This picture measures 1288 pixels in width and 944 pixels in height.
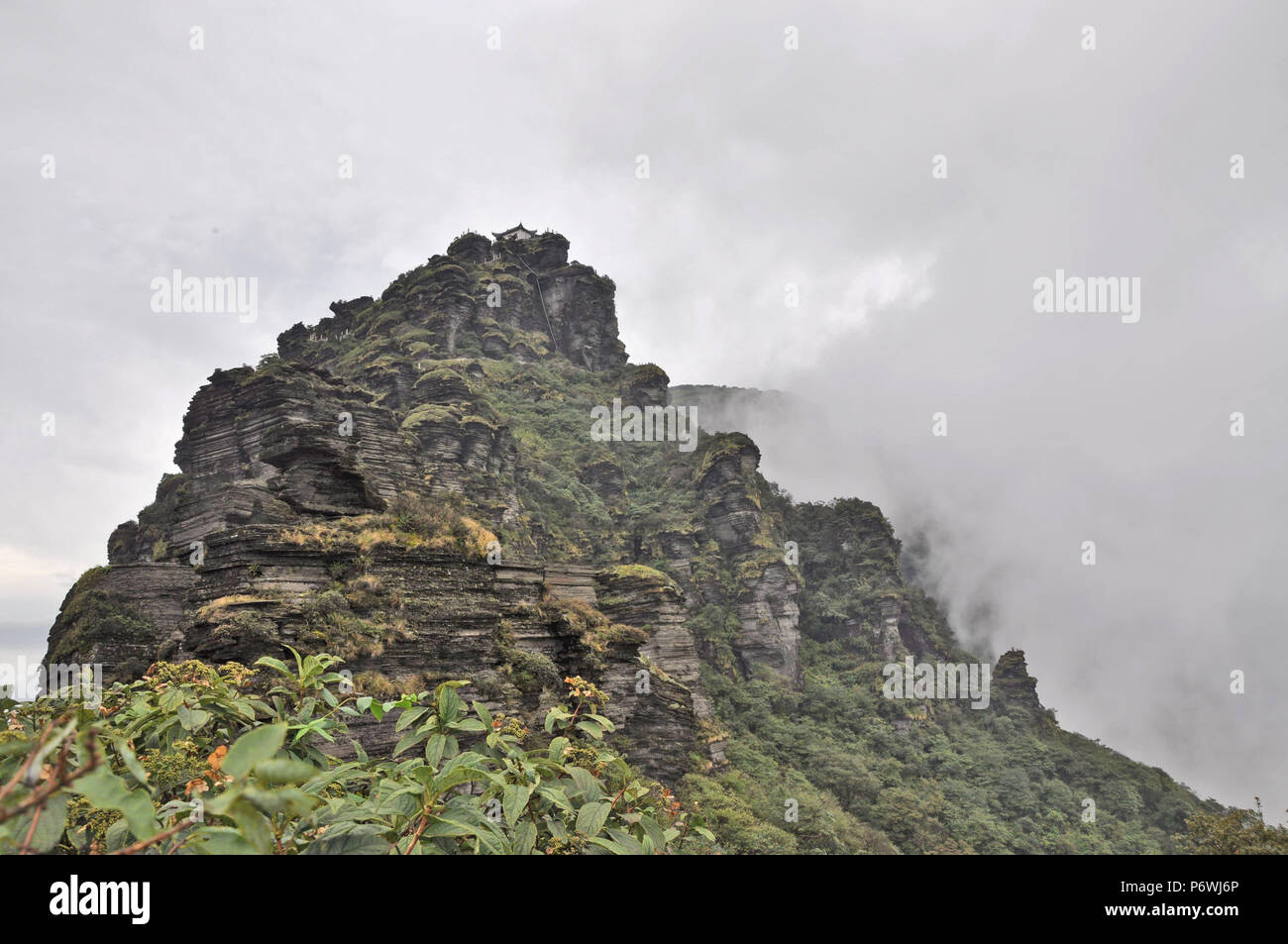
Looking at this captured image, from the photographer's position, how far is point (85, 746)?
1.06 m

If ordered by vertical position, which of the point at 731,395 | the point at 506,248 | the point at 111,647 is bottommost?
the point at 111,647

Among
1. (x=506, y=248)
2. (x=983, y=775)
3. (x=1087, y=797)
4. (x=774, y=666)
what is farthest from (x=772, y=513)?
(x=506, y=248)

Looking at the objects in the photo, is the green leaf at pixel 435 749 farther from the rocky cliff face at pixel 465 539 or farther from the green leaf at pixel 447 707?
the rocky cliff face at pixel 465 539

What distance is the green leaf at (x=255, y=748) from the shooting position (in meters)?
1.11

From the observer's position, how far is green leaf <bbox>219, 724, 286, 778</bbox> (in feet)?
3.64

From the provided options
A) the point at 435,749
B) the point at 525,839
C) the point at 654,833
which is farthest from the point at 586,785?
the point at 435,749

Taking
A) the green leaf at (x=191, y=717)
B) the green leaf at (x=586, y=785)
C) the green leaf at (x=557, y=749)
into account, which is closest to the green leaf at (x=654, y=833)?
the green leaf at (x=586, y=785)

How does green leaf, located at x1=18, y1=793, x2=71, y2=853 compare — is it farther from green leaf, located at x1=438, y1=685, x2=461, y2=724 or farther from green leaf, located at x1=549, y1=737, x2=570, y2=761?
green leaf, located at x1=549, y1=737, x2=570, y2=761

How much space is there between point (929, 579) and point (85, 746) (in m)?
99.5

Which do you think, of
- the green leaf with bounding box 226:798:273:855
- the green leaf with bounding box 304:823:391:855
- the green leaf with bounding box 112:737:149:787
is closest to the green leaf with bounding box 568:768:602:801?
the green leaf with bounding box 304:823:391:855

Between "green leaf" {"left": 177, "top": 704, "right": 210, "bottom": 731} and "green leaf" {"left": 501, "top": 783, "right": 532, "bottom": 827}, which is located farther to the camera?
"green leaf" {"left": 177, "top": 704, "right": 210, "bottom": 731}

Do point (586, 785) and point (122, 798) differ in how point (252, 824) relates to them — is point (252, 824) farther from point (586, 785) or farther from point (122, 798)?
point (586, 785)
